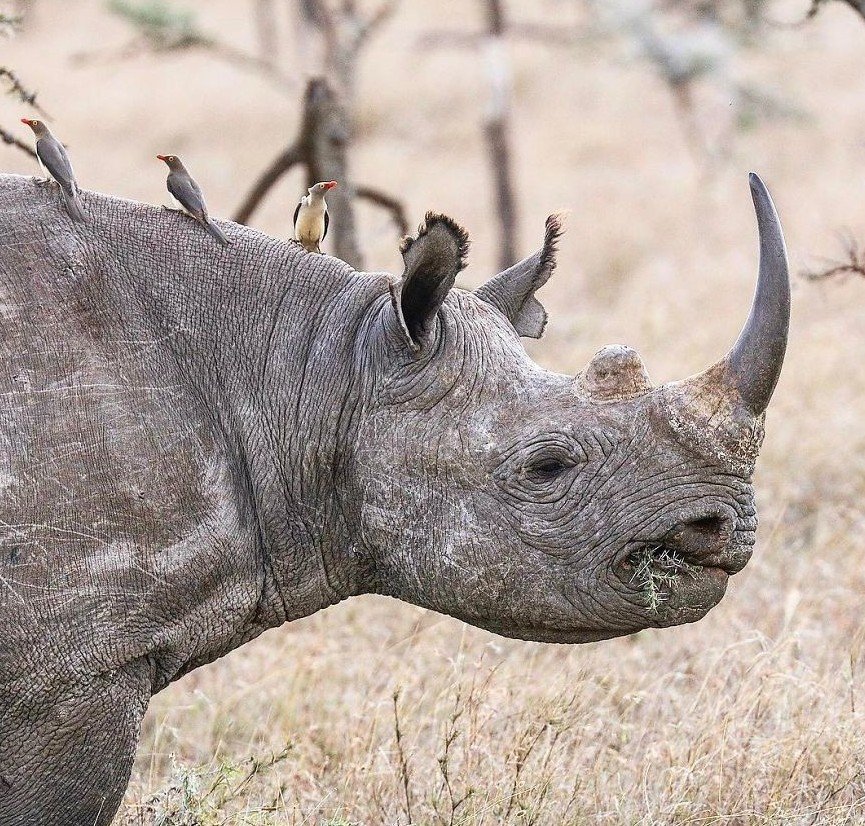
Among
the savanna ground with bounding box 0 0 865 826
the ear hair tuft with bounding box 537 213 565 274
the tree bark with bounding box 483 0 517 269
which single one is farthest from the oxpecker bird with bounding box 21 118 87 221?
the tree bark with bounding box 483 0 517 269

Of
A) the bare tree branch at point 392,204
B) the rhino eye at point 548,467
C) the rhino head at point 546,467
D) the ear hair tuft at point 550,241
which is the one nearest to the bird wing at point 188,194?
the rhino head at point 546,467

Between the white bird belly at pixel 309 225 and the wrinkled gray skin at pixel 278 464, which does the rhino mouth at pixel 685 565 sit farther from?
the white bird belly at pixel 309 225

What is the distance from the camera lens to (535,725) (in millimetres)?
5074

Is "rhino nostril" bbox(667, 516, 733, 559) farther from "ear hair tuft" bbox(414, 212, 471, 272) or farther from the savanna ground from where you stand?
the savanna ground

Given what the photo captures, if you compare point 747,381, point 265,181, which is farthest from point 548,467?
point 265,181

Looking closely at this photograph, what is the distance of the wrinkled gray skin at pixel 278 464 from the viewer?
3.59 meters

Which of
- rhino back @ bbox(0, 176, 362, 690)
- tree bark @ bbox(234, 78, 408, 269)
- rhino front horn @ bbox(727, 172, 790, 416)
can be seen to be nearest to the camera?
rhino back @ bbox(0, 176, 362, 690)

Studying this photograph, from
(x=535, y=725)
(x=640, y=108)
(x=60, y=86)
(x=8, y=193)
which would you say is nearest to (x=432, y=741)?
(x=535, y=725)

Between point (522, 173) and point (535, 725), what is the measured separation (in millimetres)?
17016

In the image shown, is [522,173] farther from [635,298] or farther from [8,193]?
[8,193]

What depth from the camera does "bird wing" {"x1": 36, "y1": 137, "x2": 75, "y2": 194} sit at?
3.95 meters

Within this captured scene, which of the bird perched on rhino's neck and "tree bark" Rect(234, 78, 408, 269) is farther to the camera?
"tree bark" Rect(234, 78, 408, 269)

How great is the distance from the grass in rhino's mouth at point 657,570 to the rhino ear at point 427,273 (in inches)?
32.5

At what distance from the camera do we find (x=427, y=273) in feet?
12.5
